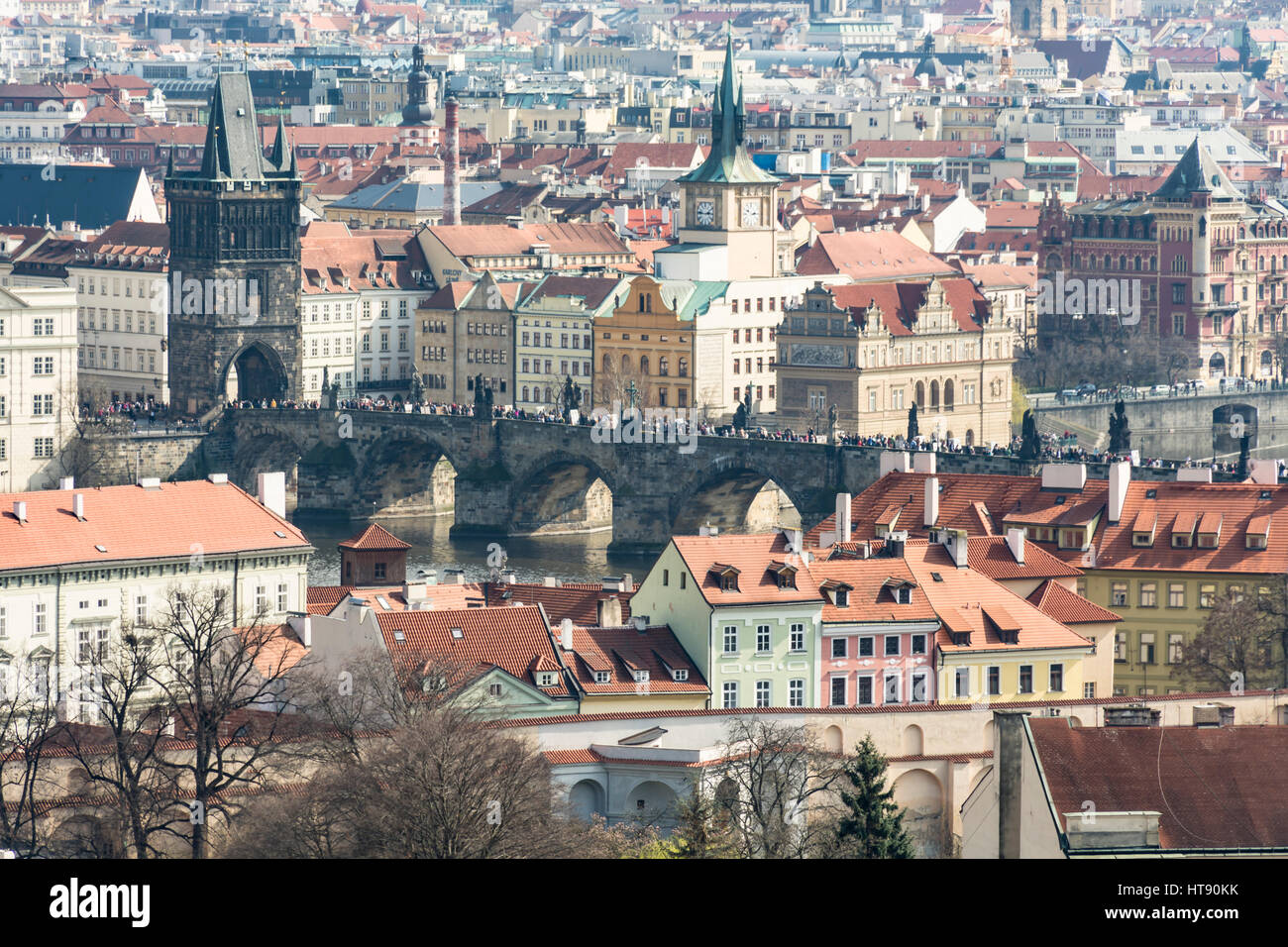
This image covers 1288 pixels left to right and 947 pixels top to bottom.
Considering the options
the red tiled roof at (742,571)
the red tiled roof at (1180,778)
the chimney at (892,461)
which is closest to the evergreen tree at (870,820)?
the red tiled roof at (1180,778)

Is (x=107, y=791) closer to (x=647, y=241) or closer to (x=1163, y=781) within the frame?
(x=1163, y=781)

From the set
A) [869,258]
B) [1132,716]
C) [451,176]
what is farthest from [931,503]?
[451,176]

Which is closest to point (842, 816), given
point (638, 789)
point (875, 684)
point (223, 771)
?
point (638, 789)

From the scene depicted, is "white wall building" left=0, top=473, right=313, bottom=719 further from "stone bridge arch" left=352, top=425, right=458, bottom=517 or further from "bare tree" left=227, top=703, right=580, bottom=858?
"stone bridge arch" left=352, top=425, right=458, bottom=517

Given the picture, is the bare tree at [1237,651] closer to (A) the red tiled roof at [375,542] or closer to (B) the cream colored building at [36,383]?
(A) the red tiled roof at [375,542]

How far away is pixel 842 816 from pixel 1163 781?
9.54 m

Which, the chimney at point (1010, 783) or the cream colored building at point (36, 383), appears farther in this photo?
the cream colored building at point (36, 383)

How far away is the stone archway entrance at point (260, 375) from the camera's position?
139125mm

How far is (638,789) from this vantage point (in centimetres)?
4750

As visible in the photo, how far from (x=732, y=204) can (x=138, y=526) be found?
77.3 meters

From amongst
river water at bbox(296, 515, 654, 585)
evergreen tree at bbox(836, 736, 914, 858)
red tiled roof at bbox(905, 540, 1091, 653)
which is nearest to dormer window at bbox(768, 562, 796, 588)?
red tiled roof at bbox(905, 540, 1091, 653)

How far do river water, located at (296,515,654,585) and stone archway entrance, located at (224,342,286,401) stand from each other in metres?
13.1

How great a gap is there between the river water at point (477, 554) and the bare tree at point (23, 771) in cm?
4333

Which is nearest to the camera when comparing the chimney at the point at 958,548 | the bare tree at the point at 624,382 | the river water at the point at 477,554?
the chimney at the point at 958,548
